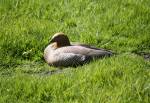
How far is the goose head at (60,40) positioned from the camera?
27.1 ft

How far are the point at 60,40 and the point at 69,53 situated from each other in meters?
0.49

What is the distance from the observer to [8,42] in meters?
8.53

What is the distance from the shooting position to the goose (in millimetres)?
7812

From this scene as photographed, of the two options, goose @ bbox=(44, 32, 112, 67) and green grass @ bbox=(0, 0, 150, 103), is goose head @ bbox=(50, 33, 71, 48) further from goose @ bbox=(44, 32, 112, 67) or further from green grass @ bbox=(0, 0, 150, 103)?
green grass @ bbox=(0, 0, 150, 103)

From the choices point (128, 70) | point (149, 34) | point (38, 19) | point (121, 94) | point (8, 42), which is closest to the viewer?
point (121, 94)

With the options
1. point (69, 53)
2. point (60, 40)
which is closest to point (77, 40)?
point (60, 40)

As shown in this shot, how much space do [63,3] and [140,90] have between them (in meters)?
4.66

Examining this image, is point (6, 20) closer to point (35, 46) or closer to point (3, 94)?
point (35, 46)

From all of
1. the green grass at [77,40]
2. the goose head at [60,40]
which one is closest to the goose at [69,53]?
→ the goose head at [60,40]

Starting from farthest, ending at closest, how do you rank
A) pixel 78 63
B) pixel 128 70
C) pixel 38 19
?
pixel 38 19
pixel 78 63
pixel 128 70

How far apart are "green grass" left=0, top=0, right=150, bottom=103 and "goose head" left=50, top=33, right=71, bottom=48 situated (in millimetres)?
381

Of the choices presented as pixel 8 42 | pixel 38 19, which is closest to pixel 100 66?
pixel 8 42

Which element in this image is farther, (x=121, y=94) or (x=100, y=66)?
(x=100, y=66)

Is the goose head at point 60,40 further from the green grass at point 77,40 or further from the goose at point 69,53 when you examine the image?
the green grass at point 77,40
